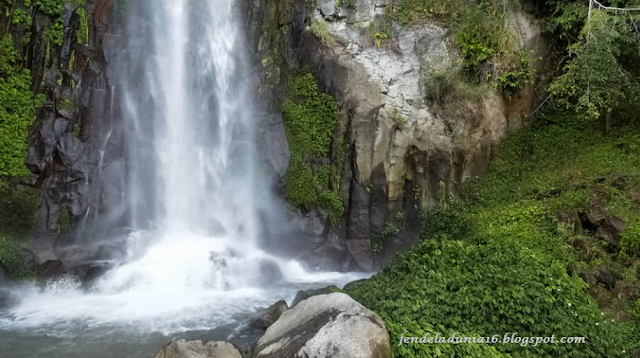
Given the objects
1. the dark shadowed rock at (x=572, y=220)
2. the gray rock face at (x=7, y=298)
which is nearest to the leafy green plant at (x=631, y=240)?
the dark shadowed rock at (x=572, y=220)

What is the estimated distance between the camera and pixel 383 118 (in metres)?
11.3

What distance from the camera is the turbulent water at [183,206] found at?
8.16m

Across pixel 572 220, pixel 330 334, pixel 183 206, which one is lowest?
pixel 330 334

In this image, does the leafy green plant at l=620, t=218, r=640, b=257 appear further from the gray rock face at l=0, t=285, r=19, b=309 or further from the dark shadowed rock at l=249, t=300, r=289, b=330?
the gray rock face at l=0, t=285, r=19, b=309

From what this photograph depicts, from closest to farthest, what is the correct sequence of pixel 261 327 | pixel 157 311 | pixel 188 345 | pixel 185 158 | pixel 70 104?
pixel 188 345
pixel 261 327
pixel 157 311
pixel 70 104
pixel 185 158

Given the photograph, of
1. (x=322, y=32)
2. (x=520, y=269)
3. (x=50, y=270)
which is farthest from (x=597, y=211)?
(x=50, y=270)

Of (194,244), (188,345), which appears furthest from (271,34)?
(188,345)

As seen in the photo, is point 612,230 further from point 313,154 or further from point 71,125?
point 71,125

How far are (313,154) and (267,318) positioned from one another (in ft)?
16.6

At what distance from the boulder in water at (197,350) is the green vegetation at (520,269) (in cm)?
210

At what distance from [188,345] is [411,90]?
27.7ft

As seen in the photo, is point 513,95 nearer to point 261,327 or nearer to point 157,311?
point 261,327

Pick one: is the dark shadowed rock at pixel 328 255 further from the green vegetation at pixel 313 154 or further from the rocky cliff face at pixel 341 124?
the green vegetation at pixel 313 154

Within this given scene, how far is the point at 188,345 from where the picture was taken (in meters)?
5.88
